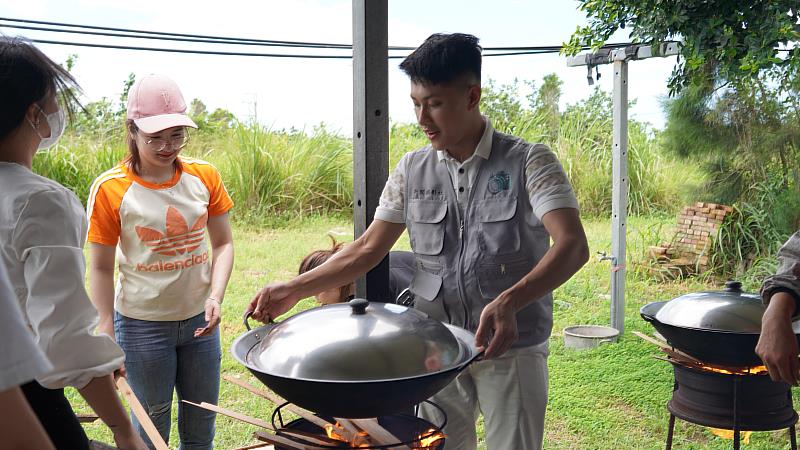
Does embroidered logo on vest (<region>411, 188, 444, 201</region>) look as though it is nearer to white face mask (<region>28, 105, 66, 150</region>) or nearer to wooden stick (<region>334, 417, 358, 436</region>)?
wooden stick (<region>334, 417, 358, 436</region>)

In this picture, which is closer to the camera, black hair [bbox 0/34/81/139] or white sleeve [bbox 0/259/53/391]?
white sleeve [bbox 0/259/53/391]

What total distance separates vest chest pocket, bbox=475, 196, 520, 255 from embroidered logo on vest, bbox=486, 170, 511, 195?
0.03 meters

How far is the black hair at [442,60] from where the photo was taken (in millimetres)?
2383

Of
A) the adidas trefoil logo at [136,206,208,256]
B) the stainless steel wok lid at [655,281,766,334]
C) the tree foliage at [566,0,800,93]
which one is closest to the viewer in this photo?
the stainless steel wok lid at [655,281,766,334]

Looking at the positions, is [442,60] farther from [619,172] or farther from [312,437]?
[619,172]

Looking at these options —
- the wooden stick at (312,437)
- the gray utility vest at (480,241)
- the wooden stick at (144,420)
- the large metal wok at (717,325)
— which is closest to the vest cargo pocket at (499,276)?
the gray utility vest at (480,241)

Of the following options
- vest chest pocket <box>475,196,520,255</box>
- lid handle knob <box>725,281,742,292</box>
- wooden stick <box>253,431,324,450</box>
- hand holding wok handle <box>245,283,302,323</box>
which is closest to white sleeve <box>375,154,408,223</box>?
vest chest pocket <box>475,196,520,255</box>

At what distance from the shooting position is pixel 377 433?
7.40ft

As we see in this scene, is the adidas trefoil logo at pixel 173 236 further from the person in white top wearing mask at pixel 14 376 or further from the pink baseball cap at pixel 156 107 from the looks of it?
the person in white top wearing mask at pixel 14 376

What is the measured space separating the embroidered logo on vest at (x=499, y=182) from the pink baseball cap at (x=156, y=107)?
1209 millimetres

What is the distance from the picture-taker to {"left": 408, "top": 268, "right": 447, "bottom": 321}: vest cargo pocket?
257cm

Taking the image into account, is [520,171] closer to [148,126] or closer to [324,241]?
[148,126]

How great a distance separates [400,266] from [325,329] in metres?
2.04

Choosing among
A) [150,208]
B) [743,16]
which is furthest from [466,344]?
[743,16]
